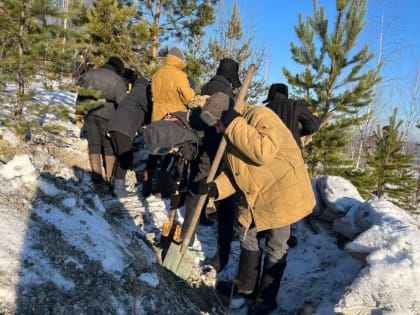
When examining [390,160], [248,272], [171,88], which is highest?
[171,88]

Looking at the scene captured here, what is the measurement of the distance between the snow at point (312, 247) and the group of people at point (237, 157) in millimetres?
536

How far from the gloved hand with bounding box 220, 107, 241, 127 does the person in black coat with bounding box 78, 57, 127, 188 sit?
2.52 metres

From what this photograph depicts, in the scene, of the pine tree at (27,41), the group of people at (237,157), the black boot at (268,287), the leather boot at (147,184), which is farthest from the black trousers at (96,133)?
the black boot at (268,287)

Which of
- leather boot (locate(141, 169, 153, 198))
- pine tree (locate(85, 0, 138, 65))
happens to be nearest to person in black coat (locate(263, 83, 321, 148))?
leather boot (locate(141, 169, 153, 198))

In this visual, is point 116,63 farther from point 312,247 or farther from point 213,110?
point 312,247

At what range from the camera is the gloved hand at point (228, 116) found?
2457mm

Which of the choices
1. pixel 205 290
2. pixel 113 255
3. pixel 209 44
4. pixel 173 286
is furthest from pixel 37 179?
pixel 209 44

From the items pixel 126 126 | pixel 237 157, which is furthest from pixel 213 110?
pixel 126 126

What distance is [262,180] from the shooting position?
2.60 m

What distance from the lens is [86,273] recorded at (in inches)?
96.7

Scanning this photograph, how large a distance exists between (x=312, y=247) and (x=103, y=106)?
128 inches

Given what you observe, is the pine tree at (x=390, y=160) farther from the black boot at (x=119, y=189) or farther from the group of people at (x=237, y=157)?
the black boot at (x=119, y=189)

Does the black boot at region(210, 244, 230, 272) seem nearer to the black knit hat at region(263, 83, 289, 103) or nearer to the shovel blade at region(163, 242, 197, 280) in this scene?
the shovel blade at region(163, 242, 197, 280)

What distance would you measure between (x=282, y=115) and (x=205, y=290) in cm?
186
